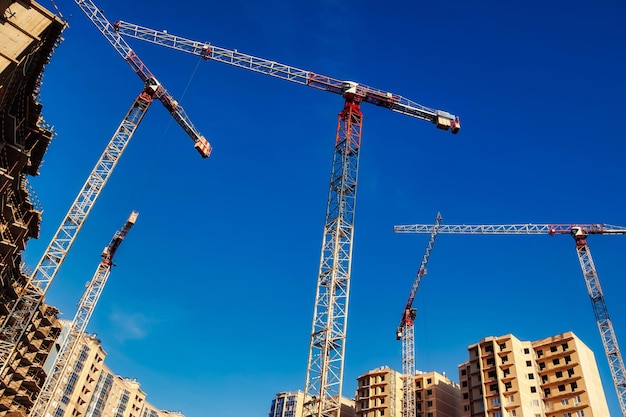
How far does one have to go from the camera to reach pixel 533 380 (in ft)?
254

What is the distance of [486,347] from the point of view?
269 ft

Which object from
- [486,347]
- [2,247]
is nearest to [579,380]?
[486,347]

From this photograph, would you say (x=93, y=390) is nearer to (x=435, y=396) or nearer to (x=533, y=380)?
(x=435, y=396)

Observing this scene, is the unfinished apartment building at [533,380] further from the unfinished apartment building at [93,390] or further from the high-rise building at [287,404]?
the high-rise building at [287,404]

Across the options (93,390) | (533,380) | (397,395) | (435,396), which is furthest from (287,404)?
(533,380)

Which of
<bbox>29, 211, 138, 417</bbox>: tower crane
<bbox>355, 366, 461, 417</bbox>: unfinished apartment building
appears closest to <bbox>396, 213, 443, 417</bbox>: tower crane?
<bbox>355, 366, 461, 417</bbox>: unfinished apartment building

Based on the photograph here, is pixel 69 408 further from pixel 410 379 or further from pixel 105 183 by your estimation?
pixel 410 379

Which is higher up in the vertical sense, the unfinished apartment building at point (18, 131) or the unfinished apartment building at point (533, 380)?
the unfinished apartment building at point (533, 380)

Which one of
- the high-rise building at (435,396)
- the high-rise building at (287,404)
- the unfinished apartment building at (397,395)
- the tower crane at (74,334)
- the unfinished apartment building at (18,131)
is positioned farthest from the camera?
the high-rise building at (287,404)

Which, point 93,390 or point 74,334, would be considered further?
point 93,390

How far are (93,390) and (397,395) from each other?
198 feet

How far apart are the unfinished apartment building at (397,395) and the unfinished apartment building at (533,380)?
8683 mm

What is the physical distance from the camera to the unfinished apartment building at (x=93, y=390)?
9025 centimetres

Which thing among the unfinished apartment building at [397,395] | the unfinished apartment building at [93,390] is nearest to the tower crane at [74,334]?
the unfinished apartment building at [93,390]
